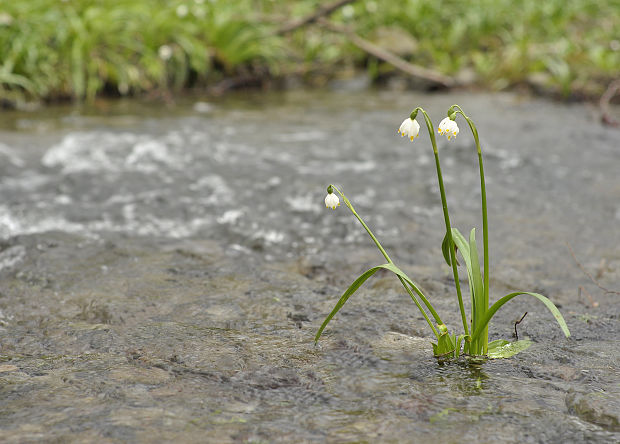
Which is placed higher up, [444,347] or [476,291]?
[476,291]

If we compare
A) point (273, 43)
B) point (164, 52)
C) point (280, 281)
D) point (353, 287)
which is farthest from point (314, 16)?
point (353, 287)

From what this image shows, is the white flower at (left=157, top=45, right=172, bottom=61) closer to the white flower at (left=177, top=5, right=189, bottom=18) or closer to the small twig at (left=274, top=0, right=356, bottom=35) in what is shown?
the white flower at (left=177, top=5, right=189, bottom=18)

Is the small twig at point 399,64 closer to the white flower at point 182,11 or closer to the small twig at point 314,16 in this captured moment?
the small twig at point 314,16

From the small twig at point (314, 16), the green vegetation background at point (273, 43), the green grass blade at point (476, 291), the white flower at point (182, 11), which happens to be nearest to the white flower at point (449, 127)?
the green grass blade at point (476, 291)

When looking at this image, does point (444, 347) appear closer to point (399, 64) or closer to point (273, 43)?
point (399, 64)

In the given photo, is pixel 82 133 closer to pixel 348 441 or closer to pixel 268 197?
pixel 268 197
